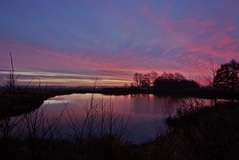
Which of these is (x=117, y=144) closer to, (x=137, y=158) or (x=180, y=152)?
(x=137, y=158)

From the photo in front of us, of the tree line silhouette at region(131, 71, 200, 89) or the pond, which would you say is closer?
the pond

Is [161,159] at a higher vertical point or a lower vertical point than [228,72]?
lower

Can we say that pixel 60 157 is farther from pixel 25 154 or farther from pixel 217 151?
pixel 217 151

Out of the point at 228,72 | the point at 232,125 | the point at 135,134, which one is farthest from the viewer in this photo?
the point at 228,72

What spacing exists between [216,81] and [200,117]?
5.39 meters

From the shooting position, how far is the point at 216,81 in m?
6.04

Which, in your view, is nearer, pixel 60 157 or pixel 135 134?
pixel 60 157

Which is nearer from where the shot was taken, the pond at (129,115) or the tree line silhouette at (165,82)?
the pond at (129,115)

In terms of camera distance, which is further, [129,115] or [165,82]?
[165,82]

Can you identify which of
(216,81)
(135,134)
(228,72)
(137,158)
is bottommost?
(135,134)

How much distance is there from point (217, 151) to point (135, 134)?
8.41 meters

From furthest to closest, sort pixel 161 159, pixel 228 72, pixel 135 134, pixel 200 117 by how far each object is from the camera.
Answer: pixel 228 72 → pixel 135 134 → pixel 200 117 → pixel 161 159

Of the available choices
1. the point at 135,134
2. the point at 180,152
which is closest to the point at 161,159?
the point at 180,152

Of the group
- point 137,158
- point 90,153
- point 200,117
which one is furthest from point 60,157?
point 200,117
